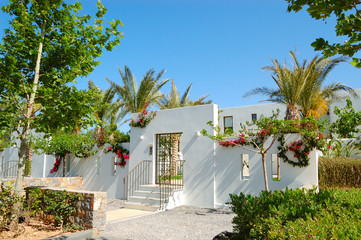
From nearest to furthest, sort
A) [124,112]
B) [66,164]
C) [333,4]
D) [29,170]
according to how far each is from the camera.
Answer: [333,4], [66,164], [29,170], [124,112]

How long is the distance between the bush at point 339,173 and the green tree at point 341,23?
6.78 metres

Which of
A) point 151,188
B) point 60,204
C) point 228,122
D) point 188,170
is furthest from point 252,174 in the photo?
point 228,122

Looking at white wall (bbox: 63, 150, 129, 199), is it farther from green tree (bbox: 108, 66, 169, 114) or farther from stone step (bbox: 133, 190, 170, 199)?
green tree (bbox: 108, 66, 169, 114)

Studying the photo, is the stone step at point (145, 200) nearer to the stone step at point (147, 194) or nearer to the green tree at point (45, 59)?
the stone step at point (147, 194)

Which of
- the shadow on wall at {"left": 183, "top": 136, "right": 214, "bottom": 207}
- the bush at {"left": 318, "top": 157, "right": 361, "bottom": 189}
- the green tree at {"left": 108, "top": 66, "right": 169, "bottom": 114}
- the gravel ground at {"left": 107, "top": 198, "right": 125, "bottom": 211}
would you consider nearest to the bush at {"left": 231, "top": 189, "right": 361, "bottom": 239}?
the bush at {"left": 318, "top": 157, "right": 361, "bottom": 189}

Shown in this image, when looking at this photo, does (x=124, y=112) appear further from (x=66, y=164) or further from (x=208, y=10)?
(x=208, y=10)

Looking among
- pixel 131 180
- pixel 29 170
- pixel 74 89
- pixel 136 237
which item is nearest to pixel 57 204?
pixel 136 237

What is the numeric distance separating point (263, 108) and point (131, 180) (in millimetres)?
13431

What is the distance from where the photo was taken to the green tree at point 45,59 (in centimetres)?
568

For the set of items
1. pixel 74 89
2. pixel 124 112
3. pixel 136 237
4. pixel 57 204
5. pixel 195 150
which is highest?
pixel 124 112

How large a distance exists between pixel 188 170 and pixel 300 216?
22.1 ft

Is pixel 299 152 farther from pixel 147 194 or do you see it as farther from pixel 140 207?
pixel 140 207

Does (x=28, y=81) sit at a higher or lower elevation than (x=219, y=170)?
higher

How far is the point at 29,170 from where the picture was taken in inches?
615
